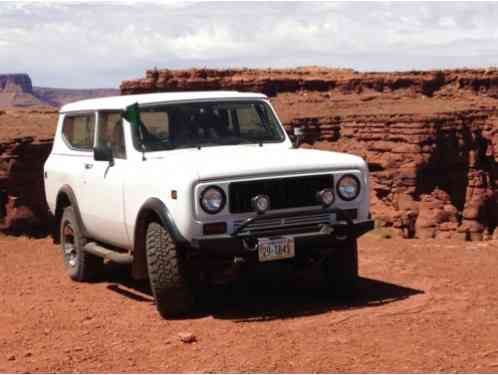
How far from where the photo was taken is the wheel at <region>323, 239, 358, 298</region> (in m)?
7.55

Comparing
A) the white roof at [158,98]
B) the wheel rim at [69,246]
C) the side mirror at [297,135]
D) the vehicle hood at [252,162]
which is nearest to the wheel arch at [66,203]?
the wheel rim at [69,246]

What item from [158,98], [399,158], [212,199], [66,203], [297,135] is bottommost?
[399,158]

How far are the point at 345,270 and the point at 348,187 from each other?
2.99 ft

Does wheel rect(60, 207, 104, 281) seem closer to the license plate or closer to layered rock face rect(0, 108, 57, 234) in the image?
the license plate

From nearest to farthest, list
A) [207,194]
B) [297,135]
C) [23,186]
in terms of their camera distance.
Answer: [207,194] < [297,135] < [23,186]

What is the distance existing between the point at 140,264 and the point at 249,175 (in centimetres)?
140

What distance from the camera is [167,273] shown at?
683 cm

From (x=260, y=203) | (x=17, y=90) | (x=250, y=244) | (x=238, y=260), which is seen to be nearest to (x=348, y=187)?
(x=260, y=203)

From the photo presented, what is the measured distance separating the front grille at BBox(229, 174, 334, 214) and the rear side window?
2412 mm

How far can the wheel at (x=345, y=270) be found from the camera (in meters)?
7.55

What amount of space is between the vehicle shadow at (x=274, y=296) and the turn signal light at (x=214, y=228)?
2.65 ft

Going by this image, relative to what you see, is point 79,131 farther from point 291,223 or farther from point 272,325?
point 272,325

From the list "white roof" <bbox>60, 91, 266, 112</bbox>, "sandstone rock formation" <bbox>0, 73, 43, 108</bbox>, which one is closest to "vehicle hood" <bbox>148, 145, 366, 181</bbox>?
"white roof" <bbox>60, 91, 266, 112</bbox>

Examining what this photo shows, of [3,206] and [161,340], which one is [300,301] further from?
[3,206]
